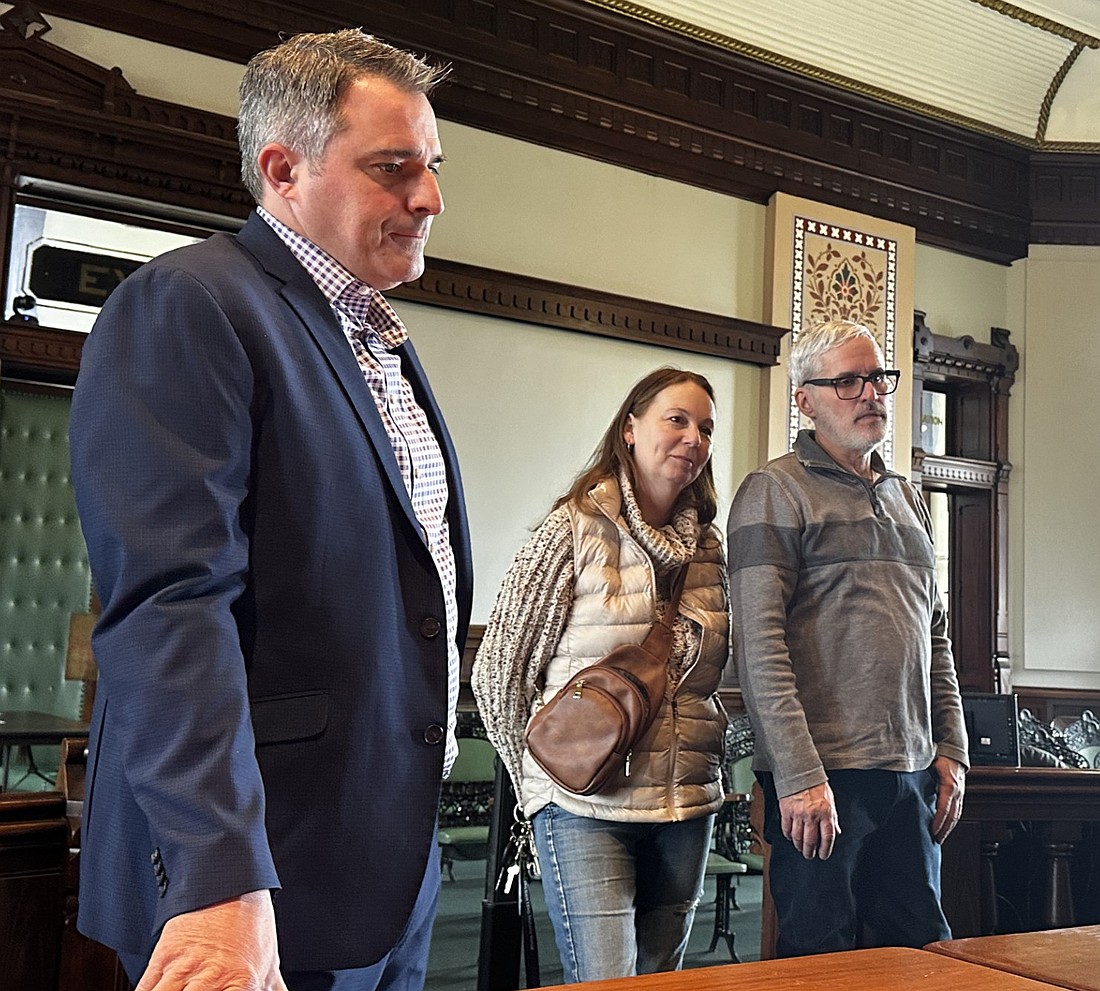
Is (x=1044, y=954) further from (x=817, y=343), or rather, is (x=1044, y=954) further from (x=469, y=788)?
(x=469, y=788)

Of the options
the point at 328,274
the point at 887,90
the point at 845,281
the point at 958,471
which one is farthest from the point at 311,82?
the point at 958,471

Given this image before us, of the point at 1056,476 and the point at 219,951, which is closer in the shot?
the point at 219,951

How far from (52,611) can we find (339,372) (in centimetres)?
548

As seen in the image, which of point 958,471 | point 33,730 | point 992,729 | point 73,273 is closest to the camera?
point 992,729

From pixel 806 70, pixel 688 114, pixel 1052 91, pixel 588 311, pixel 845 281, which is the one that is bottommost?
pixel 588 311

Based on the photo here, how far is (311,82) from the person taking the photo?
4.30 ft

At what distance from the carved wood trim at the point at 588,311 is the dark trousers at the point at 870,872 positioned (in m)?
3.32

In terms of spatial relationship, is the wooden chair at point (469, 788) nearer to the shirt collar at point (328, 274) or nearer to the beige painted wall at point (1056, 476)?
the beige painted wall at point (1056, 476)

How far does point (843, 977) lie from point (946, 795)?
172cm

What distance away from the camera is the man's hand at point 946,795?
8.40 feet

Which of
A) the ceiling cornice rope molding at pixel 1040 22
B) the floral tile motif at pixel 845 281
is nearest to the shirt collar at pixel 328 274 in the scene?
the floral tile motif at pixel 845 281

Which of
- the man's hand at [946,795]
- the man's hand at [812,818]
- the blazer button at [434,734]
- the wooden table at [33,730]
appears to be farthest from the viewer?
the wooden table at [33,730]

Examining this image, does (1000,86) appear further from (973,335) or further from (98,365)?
(98,365)

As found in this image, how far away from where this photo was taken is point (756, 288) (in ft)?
20.8
